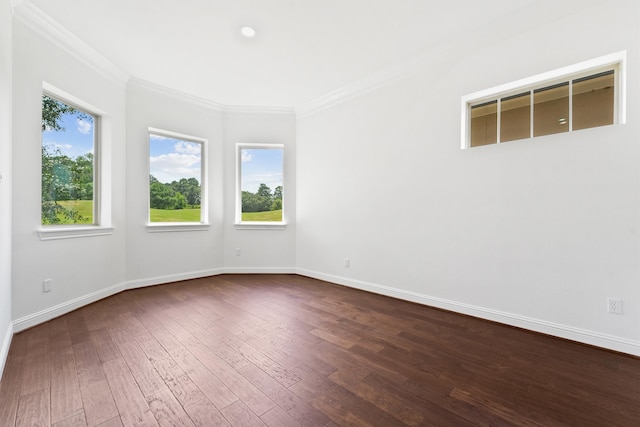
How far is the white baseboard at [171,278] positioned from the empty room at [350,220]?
0.11ft

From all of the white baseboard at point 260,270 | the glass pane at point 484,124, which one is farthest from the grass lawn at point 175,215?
the glass pane at point 484,124

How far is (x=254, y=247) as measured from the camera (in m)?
4.57

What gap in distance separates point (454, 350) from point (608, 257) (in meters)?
1.41

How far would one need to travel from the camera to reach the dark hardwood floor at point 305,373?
1.40m

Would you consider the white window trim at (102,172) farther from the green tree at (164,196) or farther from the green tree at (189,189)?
the green tree at (189,189)

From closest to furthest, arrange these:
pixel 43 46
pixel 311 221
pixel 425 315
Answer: pixel 43 46, pixel 425 315, pixel 311 221

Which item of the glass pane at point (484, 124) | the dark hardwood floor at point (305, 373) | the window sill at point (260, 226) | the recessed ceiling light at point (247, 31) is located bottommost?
the dark hardwood floor at point (305, 373)

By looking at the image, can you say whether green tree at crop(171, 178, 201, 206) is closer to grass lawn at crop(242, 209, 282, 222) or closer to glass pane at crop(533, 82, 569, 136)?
grass lawn at crop(242, 209, 282, 222)

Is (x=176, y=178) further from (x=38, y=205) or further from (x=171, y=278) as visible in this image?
(x=38, y=205)

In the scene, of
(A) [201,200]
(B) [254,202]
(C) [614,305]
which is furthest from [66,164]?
(C) [614,305]

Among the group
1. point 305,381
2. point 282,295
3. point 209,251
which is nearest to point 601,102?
point 305,381

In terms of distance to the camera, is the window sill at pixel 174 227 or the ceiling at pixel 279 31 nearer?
the ceiling at pixel 279 31

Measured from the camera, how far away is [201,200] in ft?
14.5

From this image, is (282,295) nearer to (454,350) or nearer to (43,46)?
(454,350)
